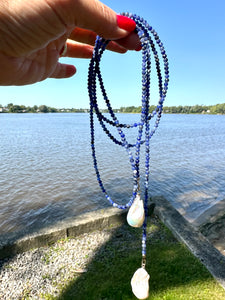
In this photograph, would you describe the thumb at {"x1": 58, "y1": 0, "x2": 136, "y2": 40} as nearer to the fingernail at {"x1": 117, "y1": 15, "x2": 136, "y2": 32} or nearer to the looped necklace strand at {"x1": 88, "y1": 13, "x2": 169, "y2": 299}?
the fingernail at {"x1": 117, "y1": 15, "x2": 136, "y2": 32}

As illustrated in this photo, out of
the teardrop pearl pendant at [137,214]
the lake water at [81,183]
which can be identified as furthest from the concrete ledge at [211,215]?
the teardrop pearl pendant at [137,214]

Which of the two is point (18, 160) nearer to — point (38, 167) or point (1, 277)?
point (38, 167)

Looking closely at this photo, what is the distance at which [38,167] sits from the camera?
12.9 m

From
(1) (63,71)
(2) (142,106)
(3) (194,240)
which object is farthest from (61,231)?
(2) (142,106)

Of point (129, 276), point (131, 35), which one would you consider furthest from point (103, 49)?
point (129, 276)

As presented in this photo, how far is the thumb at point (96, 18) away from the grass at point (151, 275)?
3.80 metres

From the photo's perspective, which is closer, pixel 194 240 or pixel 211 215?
pixel 194 240

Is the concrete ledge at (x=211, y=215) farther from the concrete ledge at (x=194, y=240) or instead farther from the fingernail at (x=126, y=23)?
the fingernail at (x=126, y=23)

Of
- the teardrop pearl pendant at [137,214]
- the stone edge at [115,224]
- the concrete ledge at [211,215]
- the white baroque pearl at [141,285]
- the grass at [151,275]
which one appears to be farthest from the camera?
the concrete ledge at [211,215]

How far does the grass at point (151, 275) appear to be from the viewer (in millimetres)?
3574

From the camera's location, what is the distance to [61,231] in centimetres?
494

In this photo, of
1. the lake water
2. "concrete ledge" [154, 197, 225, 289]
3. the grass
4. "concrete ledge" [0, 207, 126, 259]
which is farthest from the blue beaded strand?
the lake water

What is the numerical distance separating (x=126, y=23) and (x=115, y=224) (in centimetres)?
471

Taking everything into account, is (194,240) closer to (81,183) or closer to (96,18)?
(96,18)
